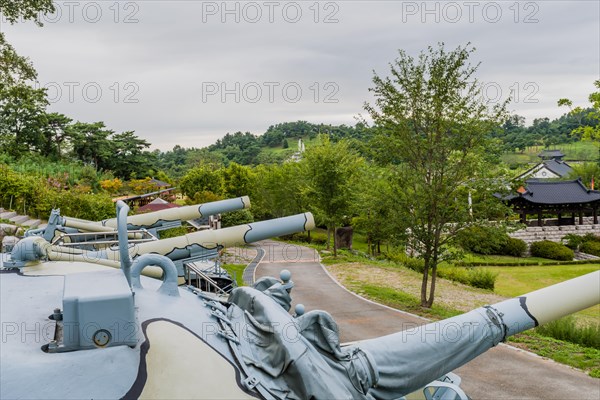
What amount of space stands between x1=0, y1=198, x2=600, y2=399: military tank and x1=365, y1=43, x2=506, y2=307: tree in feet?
39.1

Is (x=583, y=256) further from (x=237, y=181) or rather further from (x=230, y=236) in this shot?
(x=230, y=236)

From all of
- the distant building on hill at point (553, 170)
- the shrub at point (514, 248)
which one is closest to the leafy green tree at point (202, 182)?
the shrub at point (514, 248)

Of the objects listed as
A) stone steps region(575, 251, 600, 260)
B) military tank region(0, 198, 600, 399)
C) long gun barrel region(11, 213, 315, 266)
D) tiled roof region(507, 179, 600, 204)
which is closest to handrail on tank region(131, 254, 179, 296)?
military tank region(0, 198, 600, 399)

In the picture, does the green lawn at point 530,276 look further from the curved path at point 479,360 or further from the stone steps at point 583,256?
the curved path at point 479,360

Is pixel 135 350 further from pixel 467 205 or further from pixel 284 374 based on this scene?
pixel 467 205

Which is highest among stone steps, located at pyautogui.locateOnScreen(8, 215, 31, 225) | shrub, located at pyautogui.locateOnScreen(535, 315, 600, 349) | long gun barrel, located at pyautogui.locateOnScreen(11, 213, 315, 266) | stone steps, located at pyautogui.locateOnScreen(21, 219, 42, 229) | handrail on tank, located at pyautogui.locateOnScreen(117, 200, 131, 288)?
handrail on tank, located at pyautogui.locateOnScreen(117, 200, 131, 288)

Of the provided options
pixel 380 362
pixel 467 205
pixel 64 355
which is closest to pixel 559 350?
pixel 467 205

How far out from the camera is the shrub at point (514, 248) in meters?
36.0

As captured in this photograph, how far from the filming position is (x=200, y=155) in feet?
263

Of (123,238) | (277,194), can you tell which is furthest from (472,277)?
(123,238)

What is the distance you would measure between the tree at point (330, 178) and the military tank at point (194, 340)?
22.7 m

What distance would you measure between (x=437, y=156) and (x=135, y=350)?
1447 cm

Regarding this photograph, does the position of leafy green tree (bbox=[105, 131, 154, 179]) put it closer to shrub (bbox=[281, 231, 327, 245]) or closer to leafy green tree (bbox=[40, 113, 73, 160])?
leafy green tree (bbox=[40, 113, 73, 160])

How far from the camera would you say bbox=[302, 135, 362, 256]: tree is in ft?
91.1
